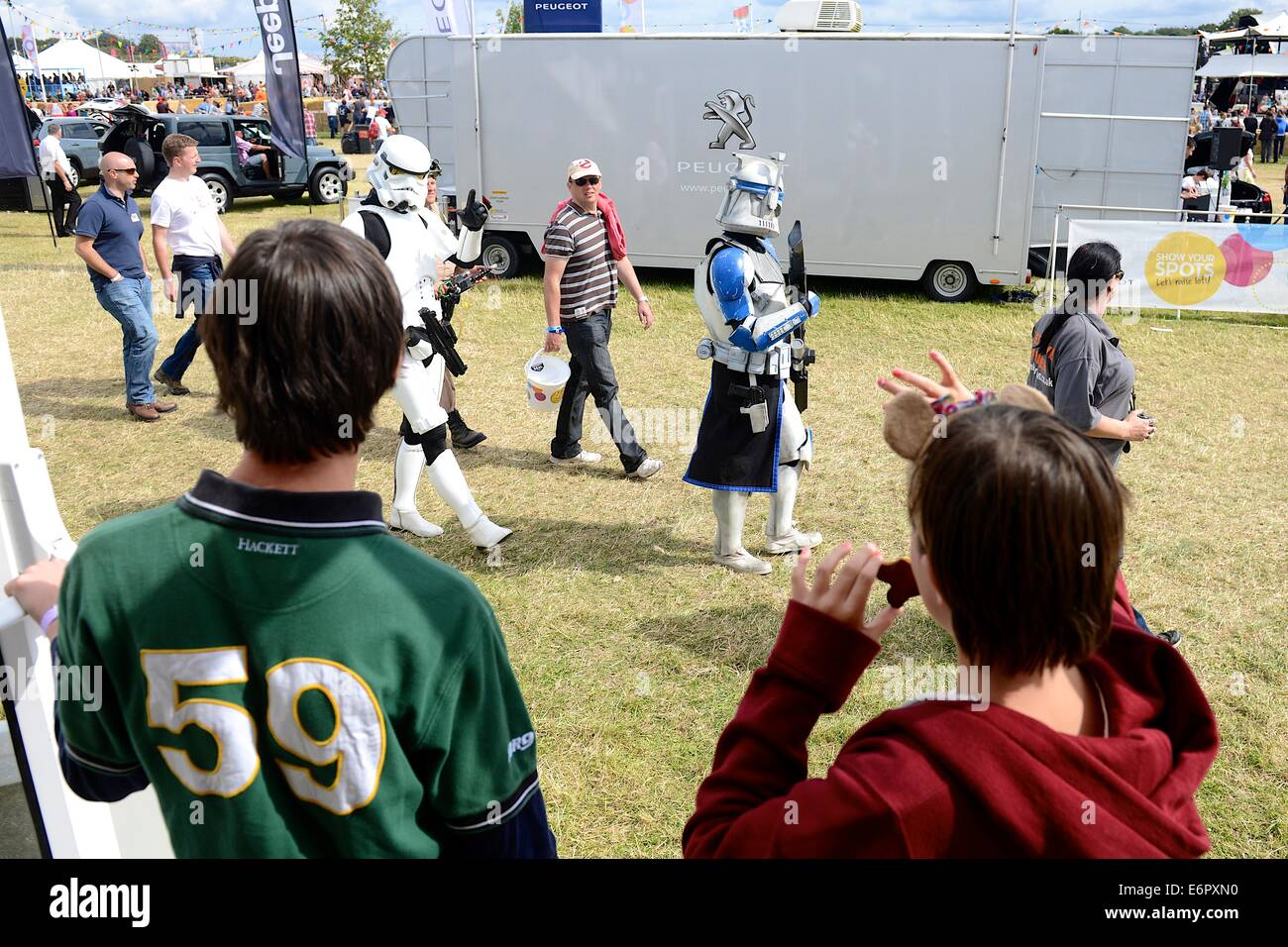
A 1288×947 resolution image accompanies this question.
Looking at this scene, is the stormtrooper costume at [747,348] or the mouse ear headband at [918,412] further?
the stormtrooper costume at [747,348]

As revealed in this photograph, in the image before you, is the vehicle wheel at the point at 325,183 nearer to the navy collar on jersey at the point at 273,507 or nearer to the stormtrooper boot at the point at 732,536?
the stormtrooper boot at the point at 732,536

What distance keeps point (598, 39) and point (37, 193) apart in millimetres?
10099

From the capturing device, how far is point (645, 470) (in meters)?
6.80

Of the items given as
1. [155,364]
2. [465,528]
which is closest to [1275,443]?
A: [465,528]

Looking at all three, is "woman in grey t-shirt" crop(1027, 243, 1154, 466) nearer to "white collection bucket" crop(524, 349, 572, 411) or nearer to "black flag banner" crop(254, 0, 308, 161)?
"white collection bucket" crop(524, 349, 572, 411)

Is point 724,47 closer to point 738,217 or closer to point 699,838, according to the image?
point 738,217

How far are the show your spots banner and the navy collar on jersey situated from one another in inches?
421

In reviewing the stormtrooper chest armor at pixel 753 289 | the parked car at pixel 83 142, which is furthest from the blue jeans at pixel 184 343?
the parked car at pixel 83 142

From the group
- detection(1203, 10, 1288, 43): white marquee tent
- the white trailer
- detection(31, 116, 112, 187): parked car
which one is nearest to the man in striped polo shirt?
the white trailer

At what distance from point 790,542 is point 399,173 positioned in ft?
9.42

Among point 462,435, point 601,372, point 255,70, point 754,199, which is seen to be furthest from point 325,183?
point 255,70

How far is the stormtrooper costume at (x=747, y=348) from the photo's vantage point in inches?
191

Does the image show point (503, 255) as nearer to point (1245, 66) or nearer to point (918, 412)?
point (918, 412)

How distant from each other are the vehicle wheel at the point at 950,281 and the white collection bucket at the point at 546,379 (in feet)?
20.7
